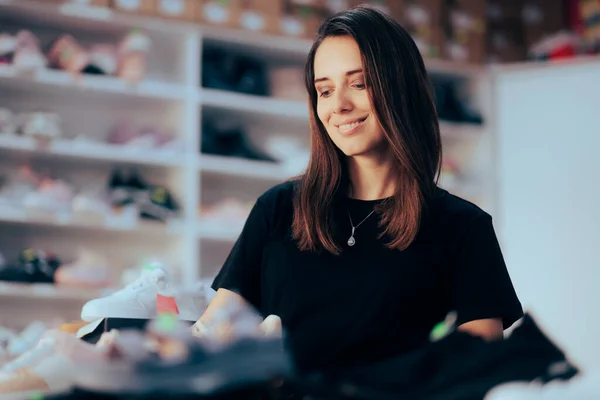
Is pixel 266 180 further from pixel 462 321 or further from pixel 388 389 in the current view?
pixel 388 389

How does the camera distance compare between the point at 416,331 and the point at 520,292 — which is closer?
the point at 416,331

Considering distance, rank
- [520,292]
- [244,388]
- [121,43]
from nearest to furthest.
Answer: [244,388]
[121,43]
[520,292]

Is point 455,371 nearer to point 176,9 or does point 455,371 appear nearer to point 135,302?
point 135,302

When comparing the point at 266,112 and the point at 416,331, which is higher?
the point at 266,112

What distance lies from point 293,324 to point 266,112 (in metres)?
2.34

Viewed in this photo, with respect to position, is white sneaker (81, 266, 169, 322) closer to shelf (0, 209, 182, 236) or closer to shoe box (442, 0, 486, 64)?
shelf (0, 209, 182, 236)

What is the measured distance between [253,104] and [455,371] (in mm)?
2794

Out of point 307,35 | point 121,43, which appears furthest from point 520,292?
point 121,43

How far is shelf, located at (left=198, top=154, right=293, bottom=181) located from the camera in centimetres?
338

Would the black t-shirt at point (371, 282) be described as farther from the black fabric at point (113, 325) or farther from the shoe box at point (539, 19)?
the shoe box at point (539, 19)

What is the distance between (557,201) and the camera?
361 cm

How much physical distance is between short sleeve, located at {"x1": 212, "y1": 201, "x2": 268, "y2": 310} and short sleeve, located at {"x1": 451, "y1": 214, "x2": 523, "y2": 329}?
312 millimetres

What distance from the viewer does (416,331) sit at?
48.9 inches

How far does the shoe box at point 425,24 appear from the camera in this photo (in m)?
3.72
